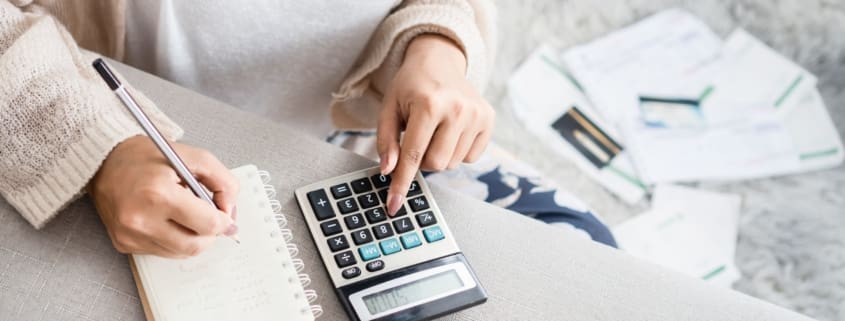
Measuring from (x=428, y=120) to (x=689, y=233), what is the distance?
0.73m

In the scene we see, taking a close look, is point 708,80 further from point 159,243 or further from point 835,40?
point 159,243

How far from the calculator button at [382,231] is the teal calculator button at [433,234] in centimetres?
2

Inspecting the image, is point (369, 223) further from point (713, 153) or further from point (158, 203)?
point (713, 153)

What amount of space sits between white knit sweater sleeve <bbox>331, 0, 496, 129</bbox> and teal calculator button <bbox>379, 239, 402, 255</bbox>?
0.18 meters

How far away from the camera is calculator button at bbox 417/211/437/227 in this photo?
490 mm

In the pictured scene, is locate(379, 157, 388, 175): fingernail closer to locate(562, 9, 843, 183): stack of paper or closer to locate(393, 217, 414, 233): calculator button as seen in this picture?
locate(393, 217, 414, 233): calculator button

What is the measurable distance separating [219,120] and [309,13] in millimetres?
142

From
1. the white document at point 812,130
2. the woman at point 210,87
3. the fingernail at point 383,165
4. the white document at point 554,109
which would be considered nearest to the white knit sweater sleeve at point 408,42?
the woman at point 210,87

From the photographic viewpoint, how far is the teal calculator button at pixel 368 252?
469 millimetres

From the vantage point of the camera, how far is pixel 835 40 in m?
1.25

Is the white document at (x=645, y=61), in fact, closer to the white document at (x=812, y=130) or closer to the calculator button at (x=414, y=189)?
the white document at (x=812, y=130)

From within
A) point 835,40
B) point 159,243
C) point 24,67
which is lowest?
point 835,40

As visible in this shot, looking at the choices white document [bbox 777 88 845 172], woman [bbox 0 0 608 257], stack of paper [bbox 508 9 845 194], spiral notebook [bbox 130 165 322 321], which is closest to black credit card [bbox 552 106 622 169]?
stack of paper [bbox 508 9 845 194]

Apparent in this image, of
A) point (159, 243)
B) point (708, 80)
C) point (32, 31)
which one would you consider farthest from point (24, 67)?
point (708, 80)
